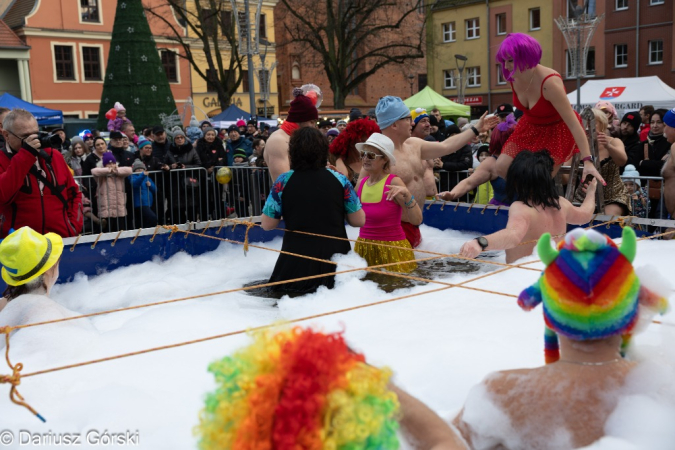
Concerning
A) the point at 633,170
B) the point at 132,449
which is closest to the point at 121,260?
the point at 132,449

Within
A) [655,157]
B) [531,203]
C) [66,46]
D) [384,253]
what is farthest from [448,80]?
[531,203]

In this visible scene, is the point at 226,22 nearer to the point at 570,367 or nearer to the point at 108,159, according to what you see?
the point at 108,159

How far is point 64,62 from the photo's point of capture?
35219 millimetres

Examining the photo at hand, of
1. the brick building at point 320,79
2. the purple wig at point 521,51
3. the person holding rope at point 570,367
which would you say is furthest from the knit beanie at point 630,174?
the brick building at point 320,79

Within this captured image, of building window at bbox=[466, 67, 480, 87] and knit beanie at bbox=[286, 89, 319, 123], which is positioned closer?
knit beanie at bbox=[286, 89, 319, 123]

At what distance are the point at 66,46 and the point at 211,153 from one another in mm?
29218

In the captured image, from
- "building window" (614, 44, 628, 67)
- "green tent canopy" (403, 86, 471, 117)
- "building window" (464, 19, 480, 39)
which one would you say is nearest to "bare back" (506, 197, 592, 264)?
"green tent canopy" (403, 86, 471, 117)

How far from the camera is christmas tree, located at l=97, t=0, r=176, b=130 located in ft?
49.4

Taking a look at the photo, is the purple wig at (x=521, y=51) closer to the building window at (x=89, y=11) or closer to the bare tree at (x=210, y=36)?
the bare tree at (x=210, y=36)

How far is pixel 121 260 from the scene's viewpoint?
5547 millimetres

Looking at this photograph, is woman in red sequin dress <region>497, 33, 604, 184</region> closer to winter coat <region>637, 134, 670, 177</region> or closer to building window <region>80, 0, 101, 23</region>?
winter coat <region>637, 134, 670, 177</region>

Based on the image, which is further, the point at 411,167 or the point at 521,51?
the point at 411,167

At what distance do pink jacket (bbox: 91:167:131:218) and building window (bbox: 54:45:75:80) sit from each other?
30745mm

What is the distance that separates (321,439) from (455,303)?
2.87m
